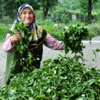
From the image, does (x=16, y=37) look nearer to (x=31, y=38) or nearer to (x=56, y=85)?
(x=31, y=38)

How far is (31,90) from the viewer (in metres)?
1.92

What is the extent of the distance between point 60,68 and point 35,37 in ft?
2.07

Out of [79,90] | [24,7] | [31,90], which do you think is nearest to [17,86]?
[31,90]

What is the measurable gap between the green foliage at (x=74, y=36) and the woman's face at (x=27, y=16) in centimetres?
58

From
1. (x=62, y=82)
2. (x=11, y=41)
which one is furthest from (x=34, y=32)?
(x=62, y=82)

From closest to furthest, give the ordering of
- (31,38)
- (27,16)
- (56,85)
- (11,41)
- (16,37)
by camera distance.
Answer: (56,85) < (16,37) < (11,41) < (31,38) < (27,16)

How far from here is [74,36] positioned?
88.1 inches

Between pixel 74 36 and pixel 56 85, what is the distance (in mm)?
620

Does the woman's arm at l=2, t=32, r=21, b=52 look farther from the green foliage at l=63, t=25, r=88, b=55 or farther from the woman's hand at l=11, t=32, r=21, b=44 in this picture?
the green foliage at l=63, t=25, r=88, b=55

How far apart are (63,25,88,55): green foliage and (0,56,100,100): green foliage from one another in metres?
0.20

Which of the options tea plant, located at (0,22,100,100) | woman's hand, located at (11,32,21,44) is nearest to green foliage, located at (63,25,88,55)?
tea plant, located at (0,22,100,100)

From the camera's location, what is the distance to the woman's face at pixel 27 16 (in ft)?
8.59

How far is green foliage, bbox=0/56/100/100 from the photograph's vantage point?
183 centimetres

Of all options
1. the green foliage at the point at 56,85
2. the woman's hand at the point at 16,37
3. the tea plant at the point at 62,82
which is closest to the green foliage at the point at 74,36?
the tea plant at the point at 62,82
